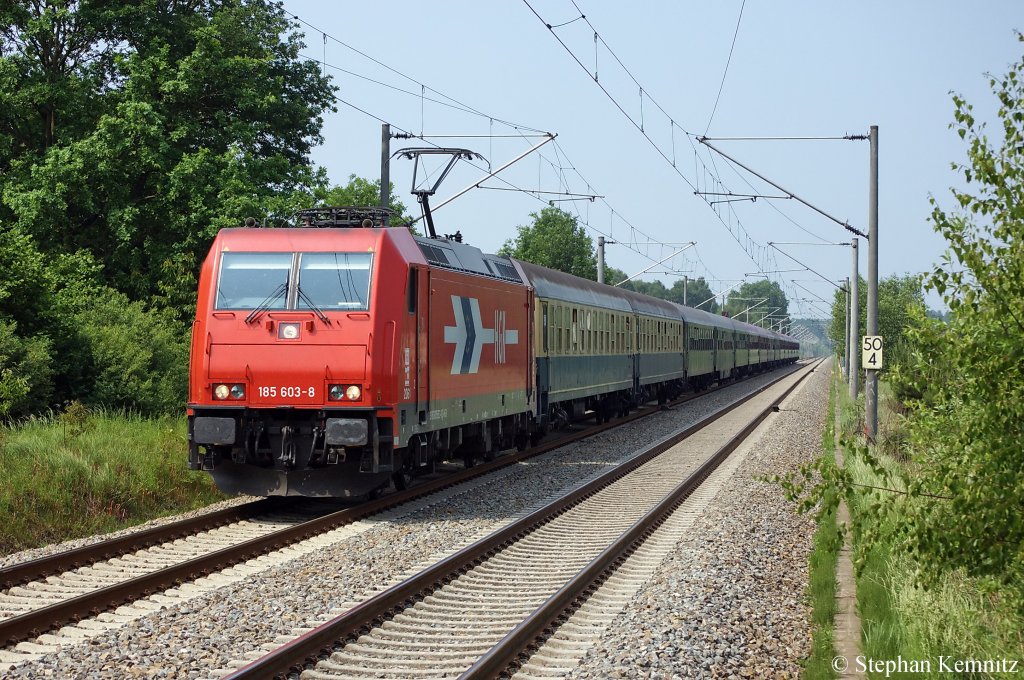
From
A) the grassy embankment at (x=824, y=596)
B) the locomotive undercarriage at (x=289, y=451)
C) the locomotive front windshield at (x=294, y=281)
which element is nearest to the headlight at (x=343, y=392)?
the locomotive undercarriage at (x=289, y=451)

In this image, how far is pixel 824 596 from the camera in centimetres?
906

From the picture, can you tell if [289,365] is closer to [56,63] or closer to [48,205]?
[48,205]

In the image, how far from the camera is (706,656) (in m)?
7.23

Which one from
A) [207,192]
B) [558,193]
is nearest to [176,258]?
[207,192]

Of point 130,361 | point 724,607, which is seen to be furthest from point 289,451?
point 130,361

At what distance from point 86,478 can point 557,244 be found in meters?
82.2

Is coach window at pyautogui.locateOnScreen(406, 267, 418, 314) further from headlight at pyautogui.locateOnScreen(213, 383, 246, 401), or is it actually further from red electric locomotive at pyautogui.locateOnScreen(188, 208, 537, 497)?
headlight at pyautogui.locateOnScreen(213, 383, 246, 401)

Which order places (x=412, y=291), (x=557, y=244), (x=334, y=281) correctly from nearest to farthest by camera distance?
(x=334, y=281), (x=412, y=291), (x=557, y=244)

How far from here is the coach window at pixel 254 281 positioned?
42.1ft

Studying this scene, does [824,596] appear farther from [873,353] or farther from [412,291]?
[873,353]

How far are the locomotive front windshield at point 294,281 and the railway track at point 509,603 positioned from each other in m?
3.25

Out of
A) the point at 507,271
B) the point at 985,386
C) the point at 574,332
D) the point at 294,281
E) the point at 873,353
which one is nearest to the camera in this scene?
the point at 985,386

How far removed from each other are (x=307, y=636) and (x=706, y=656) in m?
2.59

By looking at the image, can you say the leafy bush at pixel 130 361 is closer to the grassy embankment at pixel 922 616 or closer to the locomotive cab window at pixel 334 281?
the locomotive cab window at pixel 334 281
